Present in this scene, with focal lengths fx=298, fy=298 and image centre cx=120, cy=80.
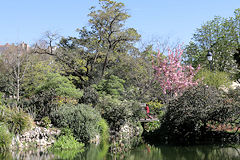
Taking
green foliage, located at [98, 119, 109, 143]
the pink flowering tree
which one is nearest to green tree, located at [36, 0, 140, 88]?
the pink flowering tree

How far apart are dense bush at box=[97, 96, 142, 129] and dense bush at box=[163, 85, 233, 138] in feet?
7.65

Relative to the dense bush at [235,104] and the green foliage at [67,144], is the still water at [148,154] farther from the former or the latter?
the dense bush at [235,104]

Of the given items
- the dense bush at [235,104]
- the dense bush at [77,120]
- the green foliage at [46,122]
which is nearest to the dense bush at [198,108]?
the dense bush at [235,104]

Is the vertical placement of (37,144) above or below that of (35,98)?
below

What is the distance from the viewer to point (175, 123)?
14164 mm

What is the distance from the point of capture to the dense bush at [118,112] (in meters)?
15.3

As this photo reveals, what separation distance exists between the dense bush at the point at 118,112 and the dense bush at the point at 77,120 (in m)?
2.01

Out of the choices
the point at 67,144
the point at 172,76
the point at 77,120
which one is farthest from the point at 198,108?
the point at 172,76

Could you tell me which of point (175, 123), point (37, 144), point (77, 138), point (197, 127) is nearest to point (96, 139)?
point (77, 138)

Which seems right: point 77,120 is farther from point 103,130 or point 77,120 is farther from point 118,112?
point 118,112

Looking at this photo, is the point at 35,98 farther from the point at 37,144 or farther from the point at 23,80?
the point at 23,80

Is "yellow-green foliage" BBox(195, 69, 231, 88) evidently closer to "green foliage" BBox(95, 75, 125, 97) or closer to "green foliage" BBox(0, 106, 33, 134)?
"green foliage" BBox(95, 75, 125, 97)

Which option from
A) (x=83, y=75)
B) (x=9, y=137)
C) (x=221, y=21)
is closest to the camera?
(x=9, y=137)

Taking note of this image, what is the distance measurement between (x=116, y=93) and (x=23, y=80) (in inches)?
333
